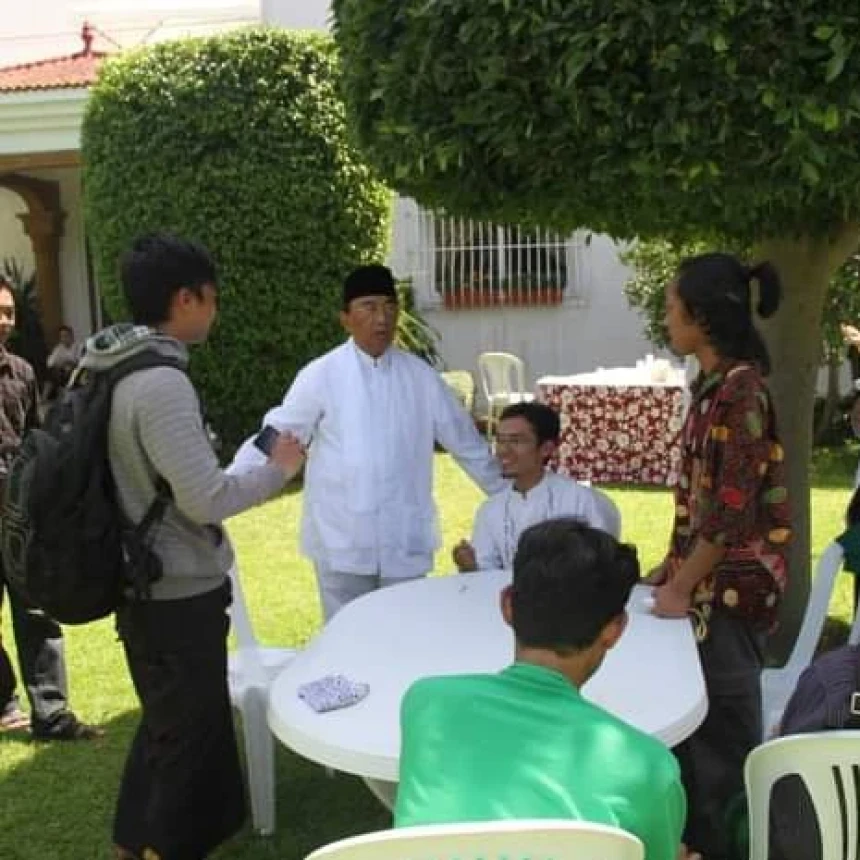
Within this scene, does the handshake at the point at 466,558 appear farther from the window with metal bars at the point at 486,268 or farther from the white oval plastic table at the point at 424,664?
the window with metal bars at the point at 486,268

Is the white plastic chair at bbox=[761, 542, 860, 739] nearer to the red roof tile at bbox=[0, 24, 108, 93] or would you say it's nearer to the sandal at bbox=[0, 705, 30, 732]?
the sandal at bbox=[0, 705, 30, 732]

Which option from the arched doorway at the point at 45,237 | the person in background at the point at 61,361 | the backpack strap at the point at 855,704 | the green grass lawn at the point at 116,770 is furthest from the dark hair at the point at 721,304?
the arched doorway at the point at 45,237

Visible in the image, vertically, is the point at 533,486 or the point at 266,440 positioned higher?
the point at 266,440

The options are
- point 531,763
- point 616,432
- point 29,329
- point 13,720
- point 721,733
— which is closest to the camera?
point 531,763

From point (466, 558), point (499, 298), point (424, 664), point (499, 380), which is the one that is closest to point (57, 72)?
point (499, 298)

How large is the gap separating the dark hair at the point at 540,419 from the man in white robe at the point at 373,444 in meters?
0.32

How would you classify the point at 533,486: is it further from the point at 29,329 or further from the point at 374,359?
the point at 29,329

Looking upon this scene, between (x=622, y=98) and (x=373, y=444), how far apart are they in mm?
1637

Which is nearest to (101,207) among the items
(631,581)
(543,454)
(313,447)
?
(313,447)

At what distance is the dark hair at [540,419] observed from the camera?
3.88 meters

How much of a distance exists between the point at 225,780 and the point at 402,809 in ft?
5.19

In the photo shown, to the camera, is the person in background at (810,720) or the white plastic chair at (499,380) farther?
the white plastic chair at (499,380)

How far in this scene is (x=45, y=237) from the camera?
1562cm

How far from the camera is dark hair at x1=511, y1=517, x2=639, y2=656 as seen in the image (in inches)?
79.3
